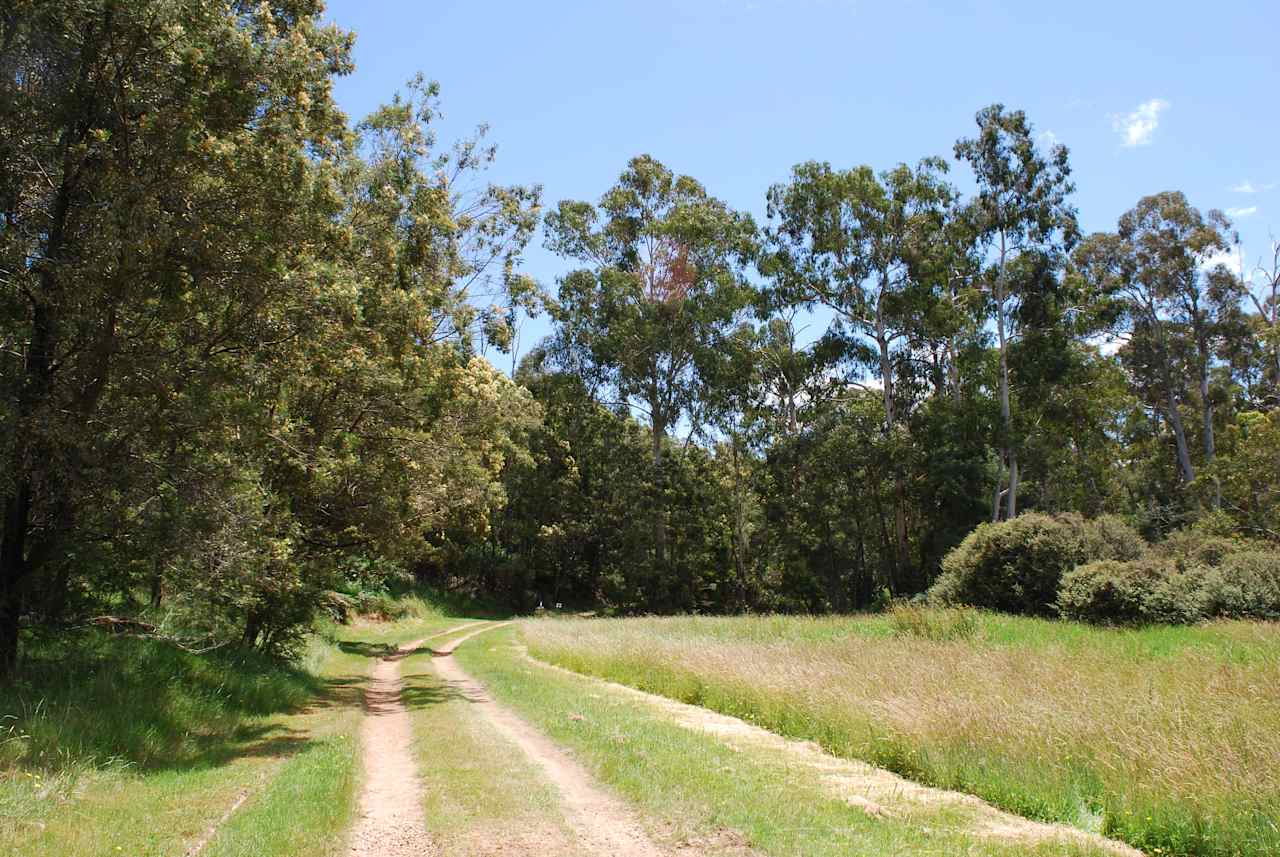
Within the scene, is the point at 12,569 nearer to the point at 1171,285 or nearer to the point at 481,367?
the point at 481,367

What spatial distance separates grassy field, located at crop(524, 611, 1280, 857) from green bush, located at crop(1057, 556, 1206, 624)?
351 centimetres

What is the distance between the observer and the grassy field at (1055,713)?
6.71 meters

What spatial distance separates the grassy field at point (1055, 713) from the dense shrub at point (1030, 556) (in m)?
9.22

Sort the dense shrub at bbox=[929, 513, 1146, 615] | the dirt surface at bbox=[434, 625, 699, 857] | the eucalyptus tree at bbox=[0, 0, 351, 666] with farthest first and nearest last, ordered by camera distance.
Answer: the dense shrub at bbox=[929, 513, 1146, 615]
the eucalyptus tree at bbox=[0, 0, 351, 666]
the dirt surface at bbox=[434, 625, 699, 857]

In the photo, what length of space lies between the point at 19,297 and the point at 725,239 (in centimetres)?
4018

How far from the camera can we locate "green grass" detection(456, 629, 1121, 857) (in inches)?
249

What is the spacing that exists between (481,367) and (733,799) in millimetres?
19906

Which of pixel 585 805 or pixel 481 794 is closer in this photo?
pixel 585 805

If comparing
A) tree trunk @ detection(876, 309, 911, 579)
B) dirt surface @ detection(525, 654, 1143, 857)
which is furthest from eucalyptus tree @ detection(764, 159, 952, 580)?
dirt surface @ detection(525, 654, 1143, 857)

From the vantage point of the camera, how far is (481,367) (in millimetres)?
25656

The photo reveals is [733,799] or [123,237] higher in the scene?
[123,237]

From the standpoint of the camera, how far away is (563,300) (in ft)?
155

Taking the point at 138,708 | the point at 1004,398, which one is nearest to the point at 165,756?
the point at 138,708

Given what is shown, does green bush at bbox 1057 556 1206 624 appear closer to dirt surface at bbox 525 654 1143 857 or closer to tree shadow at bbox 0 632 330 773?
dirt surface at bbox 525 654 1143 857
